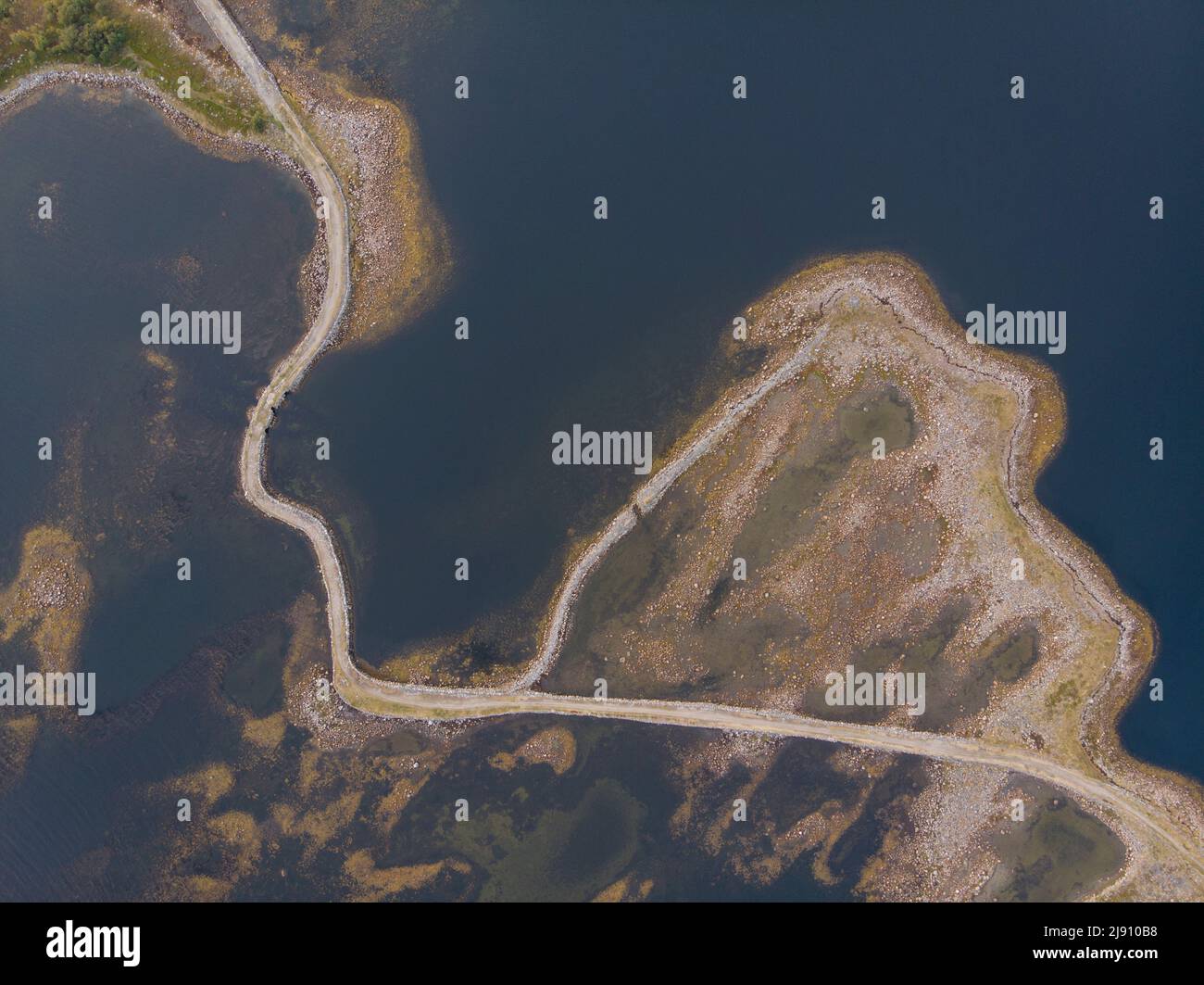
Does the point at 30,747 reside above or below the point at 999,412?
below

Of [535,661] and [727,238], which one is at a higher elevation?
[727,238]

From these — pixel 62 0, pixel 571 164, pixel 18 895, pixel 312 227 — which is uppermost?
pixel 62 0

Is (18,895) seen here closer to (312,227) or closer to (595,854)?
(595,854)

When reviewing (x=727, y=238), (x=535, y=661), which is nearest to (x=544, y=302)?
(x=727, y=238)

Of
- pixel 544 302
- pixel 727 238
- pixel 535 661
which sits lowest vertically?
pixel 535 661

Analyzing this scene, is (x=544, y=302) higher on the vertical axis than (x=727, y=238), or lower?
lower

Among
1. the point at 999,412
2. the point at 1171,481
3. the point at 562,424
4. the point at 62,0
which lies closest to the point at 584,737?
the point at 562,424

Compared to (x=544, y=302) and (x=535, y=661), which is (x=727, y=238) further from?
(x=535, y=661)
